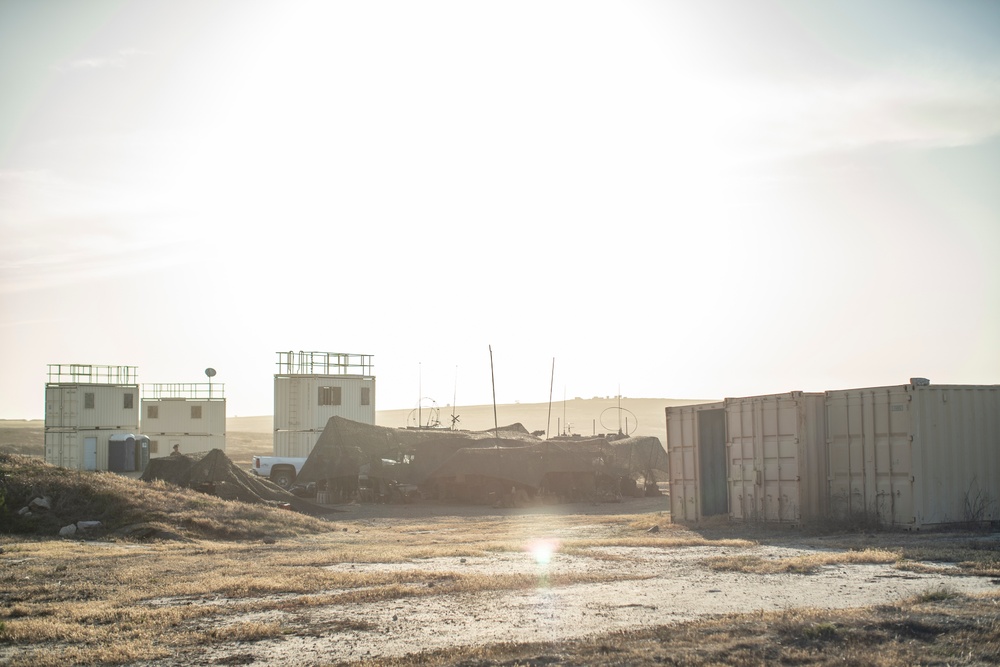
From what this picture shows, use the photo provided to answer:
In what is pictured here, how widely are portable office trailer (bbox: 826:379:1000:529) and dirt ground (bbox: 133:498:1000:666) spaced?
15.5ft

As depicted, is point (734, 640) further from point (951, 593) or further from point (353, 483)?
point (353, 483)

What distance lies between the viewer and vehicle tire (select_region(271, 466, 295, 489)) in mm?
43562

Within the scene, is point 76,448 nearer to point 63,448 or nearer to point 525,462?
point 63,448

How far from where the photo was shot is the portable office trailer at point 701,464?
24.8 m

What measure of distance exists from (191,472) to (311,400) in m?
18.3

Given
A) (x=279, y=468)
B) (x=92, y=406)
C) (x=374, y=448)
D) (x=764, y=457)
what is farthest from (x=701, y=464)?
(x=92, y=406)

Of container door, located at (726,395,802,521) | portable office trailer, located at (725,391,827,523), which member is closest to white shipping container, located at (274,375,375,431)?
container door, located at (726,395,802,521)

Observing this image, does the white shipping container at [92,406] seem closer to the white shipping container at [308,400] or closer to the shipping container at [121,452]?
the shipping container at [121,452]

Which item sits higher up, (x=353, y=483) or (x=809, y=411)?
(x=809, y=411)

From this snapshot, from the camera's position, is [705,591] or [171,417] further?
[171,417]

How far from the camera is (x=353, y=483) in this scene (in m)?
40.1

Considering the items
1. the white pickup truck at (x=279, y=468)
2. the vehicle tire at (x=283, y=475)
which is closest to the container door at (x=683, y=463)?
the vehicle tire at (x=283, y=475)

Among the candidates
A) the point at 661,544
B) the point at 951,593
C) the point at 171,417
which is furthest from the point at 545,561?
the point at 171,417

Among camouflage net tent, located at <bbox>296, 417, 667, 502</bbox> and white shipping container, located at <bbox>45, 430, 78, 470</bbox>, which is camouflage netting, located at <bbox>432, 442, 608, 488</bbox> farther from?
white shipping container, located at <bbox>45, 430, 78, 470</bbox>
